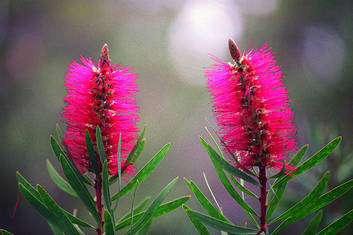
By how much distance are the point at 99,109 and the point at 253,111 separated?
0.26 meters

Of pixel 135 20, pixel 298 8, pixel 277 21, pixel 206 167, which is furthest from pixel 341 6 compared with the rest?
pixel 135 20

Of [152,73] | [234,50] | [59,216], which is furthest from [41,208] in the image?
[152,73]

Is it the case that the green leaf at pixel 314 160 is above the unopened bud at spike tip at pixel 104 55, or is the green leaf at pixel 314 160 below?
below

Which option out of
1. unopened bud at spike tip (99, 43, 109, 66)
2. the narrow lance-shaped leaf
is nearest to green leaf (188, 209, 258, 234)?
the narrow lance-shaped leaf

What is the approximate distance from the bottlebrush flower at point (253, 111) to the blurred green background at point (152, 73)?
0.79 m

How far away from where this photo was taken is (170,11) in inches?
133

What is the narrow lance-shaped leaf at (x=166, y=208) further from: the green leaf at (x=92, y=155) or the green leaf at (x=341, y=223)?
the green leaf at (x=341, y=223)

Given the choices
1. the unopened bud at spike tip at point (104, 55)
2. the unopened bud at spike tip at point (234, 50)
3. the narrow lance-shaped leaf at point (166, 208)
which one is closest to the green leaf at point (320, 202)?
the narrow lance-shaped leaf at point (166, 208)

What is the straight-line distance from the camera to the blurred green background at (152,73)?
1642mm

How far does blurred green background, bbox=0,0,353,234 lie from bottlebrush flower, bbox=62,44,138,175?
2.95 feet

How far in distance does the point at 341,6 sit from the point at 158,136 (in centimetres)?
160

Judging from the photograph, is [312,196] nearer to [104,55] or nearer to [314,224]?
[314,224]

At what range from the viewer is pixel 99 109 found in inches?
19.4

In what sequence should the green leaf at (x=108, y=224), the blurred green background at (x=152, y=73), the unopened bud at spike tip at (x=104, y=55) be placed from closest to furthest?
1. the green leaf at (x=108, y=224)
2. the unopened bud at spike tip at (x=104, y=55)
3. the blurred green background at (x=152, y=73)
